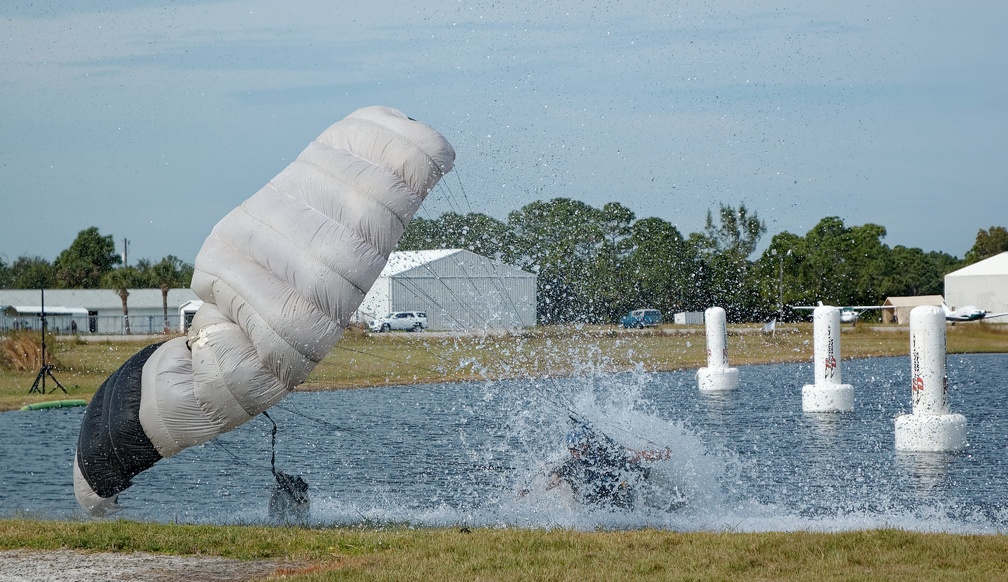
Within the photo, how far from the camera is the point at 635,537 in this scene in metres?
9.39

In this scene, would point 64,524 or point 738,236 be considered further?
point 738,236

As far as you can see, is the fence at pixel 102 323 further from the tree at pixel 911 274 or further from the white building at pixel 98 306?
the tree at pixel 911 274

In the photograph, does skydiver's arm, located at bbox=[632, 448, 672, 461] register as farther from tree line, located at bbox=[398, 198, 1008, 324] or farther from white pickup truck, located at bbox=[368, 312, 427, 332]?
white pickup truck, located at bbox=[368, 312, 427, 332]

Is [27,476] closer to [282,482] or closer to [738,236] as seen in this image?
[282,482]

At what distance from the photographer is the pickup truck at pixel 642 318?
5723 cm

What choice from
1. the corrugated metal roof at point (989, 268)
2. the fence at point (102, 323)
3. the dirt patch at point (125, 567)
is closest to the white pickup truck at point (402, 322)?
the fence at point (102, 323)

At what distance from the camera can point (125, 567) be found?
28.1ft

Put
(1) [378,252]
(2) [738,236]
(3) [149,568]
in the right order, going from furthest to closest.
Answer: (2) [738,236] → (1) [378,252] → (3) [149,568]

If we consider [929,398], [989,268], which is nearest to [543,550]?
[929,398]

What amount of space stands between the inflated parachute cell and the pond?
71.8 inches

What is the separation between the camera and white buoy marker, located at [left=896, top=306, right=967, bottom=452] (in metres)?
16.3

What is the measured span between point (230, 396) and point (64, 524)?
2.23 metres

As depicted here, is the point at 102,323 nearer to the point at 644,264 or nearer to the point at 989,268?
the point at 644,264

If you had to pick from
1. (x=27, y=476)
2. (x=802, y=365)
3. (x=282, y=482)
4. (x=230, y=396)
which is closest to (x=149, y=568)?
(x=230, y=396)
